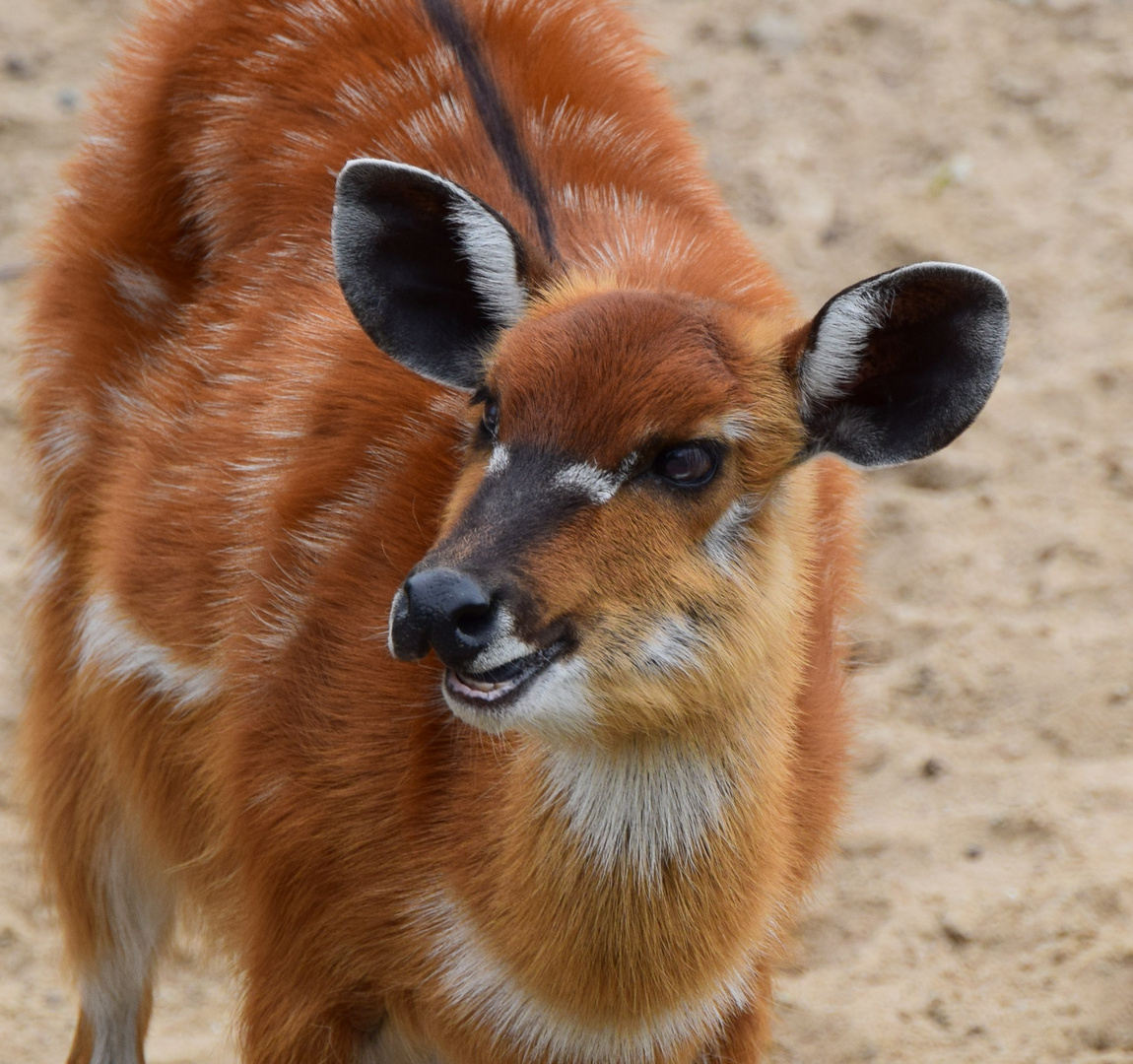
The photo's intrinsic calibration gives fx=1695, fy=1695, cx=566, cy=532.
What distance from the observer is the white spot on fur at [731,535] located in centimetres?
314

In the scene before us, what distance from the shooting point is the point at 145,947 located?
184 inches

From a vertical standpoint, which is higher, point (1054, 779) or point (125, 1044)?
point (125, 1044)

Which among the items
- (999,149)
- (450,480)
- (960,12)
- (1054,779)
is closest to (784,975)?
(1054,779)

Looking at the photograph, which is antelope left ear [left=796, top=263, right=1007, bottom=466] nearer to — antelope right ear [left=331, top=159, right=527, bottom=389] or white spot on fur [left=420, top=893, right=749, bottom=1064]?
antelope right ear [left=331, top=159, right=527, bottom=389]

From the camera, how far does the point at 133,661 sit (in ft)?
14.0

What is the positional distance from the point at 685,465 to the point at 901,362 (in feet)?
1.66

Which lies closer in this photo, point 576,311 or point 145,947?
point 576,311

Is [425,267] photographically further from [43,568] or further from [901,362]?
[43,568]

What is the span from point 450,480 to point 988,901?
7.21ft

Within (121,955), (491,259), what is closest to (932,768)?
(121,955)

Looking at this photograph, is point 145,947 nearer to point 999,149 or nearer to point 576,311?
point 576,311

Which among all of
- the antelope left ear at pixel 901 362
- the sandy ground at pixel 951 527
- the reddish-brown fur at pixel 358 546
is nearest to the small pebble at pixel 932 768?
the sandy ground at pixel 951 527

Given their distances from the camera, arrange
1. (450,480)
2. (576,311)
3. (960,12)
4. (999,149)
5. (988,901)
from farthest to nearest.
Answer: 1. (960,12)
2. (999,149)
3. (988,901)
4. (450,480)
5. (576,311)

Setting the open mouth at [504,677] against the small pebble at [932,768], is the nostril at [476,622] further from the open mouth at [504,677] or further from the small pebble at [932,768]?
the small pebble at [932,768]
